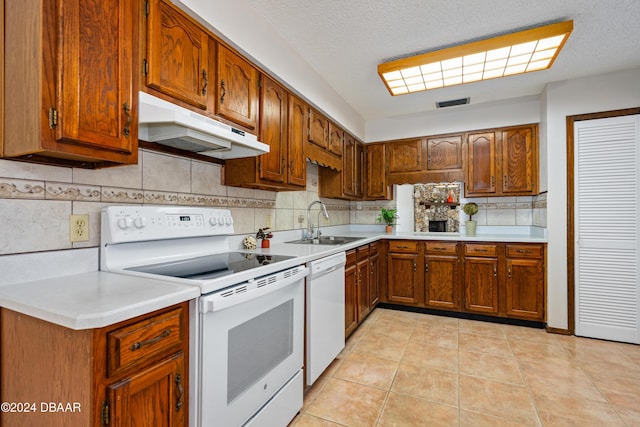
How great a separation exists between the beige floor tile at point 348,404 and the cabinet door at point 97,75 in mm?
1728

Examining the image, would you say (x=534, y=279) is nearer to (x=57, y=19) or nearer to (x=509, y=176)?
(x=509, y=176)

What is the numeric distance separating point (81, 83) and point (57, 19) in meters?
0.19

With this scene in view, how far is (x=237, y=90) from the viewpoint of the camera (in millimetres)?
1861

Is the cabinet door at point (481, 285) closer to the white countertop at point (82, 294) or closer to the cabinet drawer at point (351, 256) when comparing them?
the cabinet drawer at point (351, 256)

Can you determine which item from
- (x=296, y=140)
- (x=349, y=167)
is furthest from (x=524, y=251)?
(x=296, y=140)

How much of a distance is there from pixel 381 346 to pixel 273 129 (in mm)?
2027

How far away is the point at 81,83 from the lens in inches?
41.4

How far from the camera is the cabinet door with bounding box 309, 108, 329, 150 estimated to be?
2775 mm

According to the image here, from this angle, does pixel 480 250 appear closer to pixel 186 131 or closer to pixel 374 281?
pixel 374 281

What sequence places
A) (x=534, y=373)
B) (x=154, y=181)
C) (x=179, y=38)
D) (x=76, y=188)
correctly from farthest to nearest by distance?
(x=534, y=373) → (x=154, y=181) → (x=179, y=38) → (x=76, y=188)

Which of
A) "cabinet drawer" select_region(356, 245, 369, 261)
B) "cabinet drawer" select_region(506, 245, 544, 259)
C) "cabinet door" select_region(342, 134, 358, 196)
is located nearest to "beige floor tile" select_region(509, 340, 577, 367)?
"cabinet drawer" select_region(506, 245, 544, 259)

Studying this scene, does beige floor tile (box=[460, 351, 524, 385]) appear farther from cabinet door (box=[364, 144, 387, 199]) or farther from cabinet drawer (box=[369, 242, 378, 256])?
cabinet door (box=[364, 144, 387, 199])

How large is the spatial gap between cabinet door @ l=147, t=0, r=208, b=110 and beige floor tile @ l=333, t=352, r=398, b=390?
2005mm

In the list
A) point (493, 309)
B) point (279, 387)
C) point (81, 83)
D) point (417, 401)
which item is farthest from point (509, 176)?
point (81, 83)
